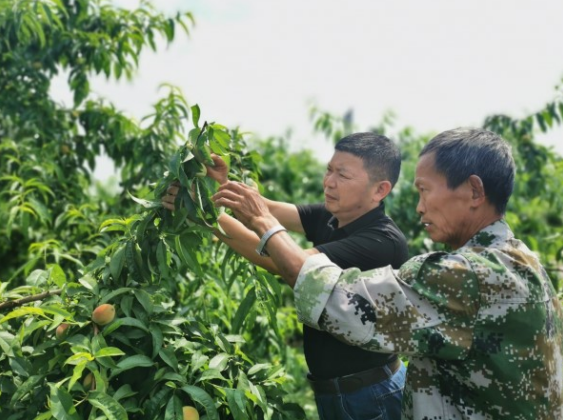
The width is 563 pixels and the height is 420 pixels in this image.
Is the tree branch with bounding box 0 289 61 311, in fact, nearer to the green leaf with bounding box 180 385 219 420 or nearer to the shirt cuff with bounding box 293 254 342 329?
the green leaf with bounding box 180 385 219 420

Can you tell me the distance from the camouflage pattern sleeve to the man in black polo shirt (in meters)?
0.42

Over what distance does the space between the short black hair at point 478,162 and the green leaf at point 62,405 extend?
1.15m

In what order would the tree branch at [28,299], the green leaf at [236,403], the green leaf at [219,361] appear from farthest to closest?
the tree branch at [28,299] < the green leaf at [219,361] < the green leaf at [236,403]

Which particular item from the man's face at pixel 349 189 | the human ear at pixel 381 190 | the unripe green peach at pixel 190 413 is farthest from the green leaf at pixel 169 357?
the human ear at pixel 381 190

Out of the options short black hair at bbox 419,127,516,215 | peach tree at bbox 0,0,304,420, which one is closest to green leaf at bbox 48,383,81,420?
peach tree at bbox 0,0,304,420

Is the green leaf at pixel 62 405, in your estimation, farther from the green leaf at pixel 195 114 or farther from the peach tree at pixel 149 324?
the green leaf at pixel 195 114

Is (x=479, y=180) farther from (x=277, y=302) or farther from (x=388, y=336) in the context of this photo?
(x=277, y=302)

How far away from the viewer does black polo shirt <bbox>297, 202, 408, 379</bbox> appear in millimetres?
2502

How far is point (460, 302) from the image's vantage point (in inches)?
75.5

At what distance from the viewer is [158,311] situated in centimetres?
254

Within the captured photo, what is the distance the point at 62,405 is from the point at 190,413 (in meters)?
0.38

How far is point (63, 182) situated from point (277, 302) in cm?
182

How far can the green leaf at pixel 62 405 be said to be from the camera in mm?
2195

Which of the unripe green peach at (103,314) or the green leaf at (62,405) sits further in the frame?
the unripe green peach at (103,314)
